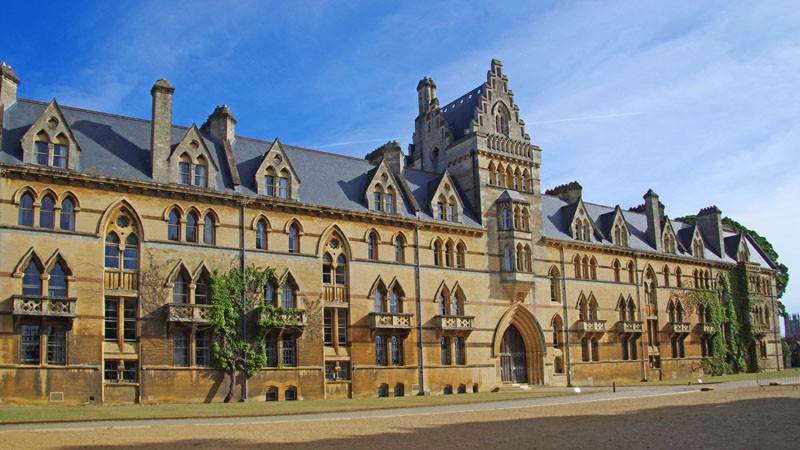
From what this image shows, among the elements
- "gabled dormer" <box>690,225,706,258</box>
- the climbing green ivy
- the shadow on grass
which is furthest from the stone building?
the shadow on grass

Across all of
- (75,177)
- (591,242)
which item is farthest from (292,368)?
(591,242)

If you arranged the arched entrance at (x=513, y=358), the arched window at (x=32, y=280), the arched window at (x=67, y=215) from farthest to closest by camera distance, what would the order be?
the arched entrance at (x=513, y=358) → the arched window at (x=67, y=215) → the arched window at (x=32, y=280)

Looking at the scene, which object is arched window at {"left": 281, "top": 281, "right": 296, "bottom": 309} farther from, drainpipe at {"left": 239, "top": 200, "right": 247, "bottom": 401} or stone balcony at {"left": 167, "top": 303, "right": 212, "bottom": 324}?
stone balcony at {"left": 167, "top": 303, "right": 212, "bottom": 324}

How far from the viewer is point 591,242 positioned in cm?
5609

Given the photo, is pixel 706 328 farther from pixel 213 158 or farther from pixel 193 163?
pixel 193 163

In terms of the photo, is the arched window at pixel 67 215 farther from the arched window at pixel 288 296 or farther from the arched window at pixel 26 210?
the arched window at pixel 288 296

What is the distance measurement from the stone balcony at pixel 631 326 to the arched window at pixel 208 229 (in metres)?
32.2

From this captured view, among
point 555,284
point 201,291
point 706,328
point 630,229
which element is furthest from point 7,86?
point 706,328

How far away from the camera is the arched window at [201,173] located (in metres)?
37.4

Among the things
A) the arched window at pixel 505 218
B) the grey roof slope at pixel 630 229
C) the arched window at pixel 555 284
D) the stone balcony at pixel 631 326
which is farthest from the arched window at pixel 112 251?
the stone balcony at pixel 631 326

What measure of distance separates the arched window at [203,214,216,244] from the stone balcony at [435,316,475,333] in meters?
14.1

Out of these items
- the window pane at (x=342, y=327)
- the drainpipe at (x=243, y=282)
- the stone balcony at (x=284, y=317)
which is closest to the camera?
the drainpipe at (x=243, y=282)

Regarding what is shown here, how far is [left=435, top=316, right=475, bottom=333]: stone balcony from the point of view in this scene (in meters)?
44.2

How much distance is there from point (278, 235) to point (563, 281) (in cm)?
2247
